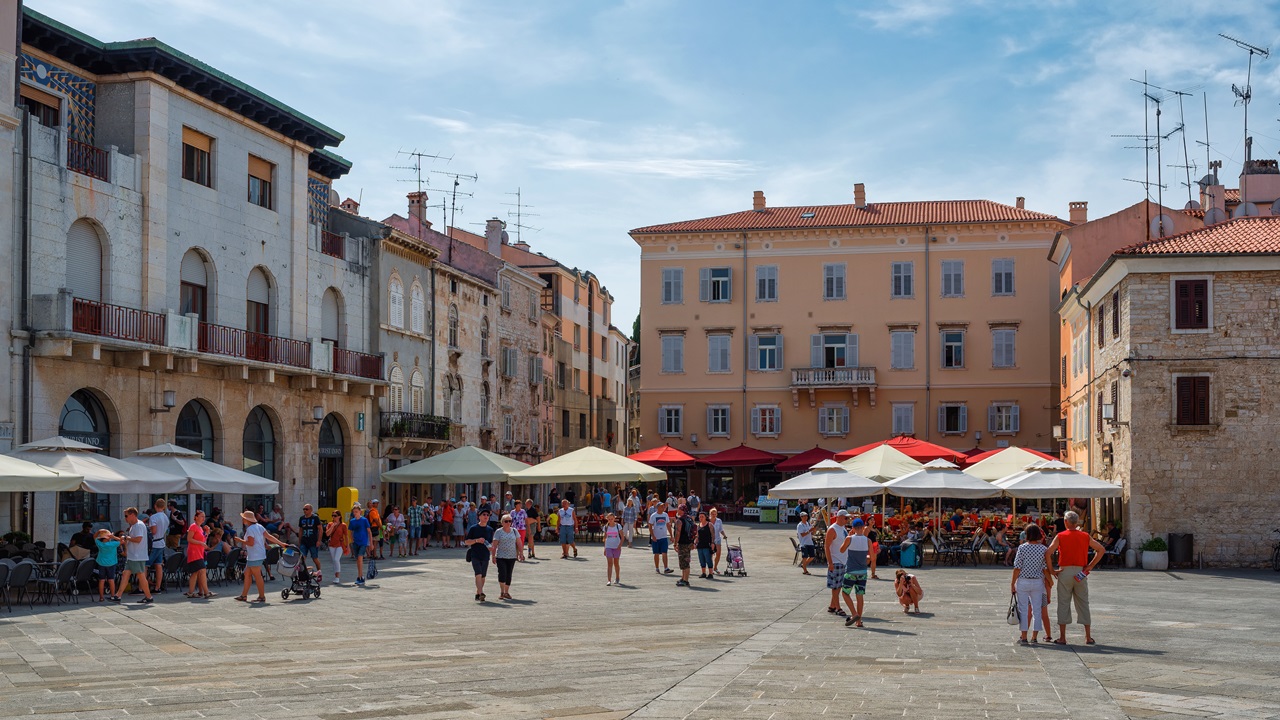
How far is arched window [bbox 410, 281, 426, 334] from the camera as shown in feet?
149

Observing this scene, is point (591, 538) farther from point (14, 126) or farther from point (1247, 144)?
point (1247, 144)

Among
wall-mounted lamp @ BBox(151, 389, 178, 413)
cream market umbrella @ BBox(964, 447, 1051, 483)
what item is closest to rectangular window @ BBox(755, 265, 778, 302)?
cream market umbrella @ BBox(964, 447, 1051, 483)

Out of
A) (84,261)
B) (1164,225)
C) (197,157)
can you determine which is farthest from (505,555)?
(1164,225)

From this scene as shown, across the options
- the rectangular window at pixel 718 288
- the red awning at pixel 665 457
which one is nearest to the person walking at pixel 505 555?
the red awning at pixel 665 457

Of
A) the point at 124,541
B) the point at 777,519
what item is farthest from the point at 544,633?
the point at 777,519

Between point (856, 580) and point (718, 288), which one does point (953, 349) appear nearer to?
point (718, 288)

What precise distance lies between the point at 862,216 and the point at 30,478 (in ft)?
142

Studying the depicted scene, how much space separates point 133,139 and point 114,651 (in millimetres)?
18438

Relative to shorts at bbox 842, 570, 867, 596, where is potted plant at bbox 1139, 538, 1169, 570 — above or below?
below

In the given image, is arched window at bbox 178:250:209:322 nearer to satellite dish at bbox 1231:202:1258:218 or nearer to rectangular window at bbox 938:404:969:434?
satellite dish at bbox 1231:202:1258:218

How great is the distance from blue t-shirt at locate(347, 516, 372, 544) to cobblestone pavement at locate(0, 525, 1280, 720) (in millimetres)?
1624

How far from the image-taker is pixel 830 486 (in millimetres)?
29625

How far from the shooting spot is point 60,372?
90.3 ft

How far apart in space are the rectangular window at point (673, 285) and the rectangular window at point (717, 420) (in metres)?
4.98
